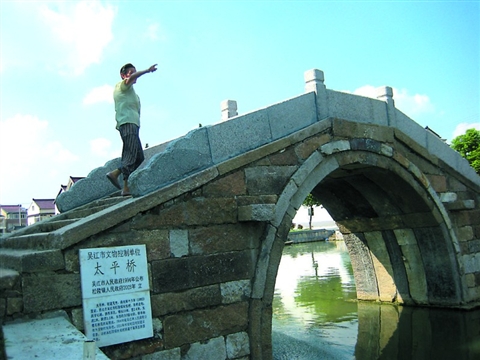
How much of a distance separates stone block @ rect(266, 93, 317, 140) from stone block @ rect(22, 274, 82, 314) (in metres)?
2.88

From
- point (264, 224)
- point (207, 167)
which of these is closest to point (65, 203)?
point (207, 167)

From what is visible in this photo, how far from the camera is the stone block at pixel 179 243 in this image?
4512 mm

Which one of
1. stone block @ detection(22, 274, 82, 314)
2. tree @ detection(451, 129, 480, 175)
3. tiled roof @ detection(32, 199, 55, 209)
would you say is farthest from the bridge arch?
tiled roof @ detection(32, 199, 55, 209)

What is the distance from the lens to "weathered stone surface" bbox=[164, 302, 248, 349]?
436 cm

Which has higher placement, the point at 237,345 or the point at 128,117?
the point at 128,117

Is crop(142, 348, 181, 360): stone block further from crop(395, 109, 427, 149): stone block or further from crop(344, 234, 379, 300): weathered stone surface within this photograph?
crop(344, 234, 379, 300): weathered stone surface

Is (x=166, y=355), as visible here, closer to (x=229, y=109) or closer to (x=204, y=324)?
(x=204, y=324)

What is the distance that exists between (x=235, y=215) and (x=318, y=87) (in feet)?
7.89

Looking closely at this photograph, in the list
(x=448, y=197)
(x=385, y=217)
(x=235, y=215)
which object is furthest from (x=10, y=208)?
(x=235, y=215)

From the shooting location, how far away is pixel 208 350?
455cm

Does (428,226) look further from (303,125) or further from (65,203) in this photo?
(65,203)

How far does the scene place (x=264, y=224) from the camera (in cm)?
516

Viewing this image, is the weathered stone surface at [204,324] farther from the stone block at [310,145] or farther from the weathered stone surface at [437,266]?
the weathered stone surface at [437,266]

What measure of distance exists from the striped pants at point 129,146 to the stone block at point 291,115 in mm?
1588
